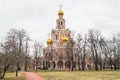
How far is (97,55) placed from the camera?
2847 inches

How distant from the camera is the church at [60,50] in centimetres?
7661

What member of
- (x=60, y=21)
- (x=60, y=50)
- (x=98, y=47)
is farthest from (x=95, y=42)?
(x=60, y=21)

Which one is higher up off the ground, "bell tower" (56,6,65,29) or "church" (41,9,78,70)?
"bell tower" (56,6,65,29)

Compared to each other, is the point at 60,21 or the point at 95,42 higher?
the point at 60,21

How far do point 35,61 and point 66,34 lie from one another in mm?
16297

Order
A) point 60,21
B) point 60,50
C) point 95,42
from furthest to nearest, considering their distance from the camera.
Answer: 1. point 60,21
2. point 60,50
3. point 95,42

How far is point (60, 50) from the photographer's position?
83.1 m

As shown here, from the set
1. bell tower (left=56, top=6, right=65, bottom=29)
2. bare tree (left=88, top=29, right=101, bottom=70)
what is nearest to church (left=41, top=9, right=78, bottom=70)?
bell tower (left=56, top=6, right=65, bottom=29)

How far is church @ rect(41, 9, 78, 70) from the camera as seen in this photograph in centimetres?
7661

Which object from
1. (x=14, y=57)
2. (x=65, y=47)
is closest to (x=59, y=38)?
(x=65, y=47)

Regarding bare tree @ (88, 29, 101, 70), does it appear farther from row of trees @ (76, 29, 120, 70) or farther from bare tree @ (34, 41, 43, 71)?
bare tree @ (34, 41, 43, 71)

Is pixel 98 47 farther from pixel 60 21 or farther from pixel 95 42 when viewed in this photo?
pixel 60 21

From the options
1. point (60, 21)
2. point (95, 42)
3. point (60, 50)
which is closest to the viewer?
point (95, 42)

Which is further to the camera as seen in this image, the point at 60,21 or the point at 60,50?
the point at 60,21
